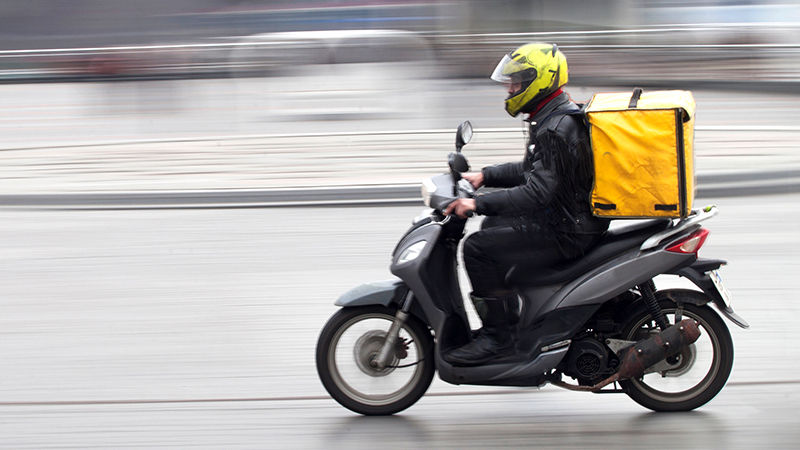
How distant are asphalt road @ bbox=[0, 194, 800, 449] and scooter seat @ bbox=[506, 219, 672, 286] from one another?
523 mm

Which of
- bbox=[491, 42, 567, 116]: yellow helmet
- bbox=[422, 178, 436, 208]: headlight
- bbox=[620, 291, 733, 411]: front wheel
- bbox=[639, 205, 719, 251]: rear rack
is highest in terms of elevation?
bbox=[491, 42, 567, 116]: yellow helmet

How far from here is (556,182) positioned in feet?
13.3

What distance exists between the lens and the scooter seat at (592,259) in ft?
13.7

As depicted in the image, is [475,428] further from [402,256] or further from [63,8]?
[63,8]

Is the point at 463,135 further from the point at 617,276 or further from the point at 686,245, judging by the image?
the point at 686,245

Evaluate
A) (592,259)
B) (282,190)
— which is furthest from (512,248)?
(282,190)

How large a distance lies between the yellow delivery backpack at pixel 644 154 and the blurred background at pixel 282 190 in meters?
0.96

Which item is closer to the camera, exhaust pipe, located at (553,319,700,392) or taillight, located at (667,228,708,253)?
taillight, located at (667,228,708,253)

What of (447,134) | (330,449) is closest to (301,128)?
(447,134)

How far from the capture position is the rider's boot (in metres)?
4.27

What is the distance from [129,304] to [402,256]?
284 centimetres

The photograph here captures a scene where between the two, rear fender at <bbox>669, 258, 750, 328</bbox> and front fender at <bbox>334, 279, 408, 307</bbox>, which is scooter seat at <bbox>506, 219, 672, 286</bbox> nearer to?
rear fender at <bbox>669, 258, 750, 328</bbox>

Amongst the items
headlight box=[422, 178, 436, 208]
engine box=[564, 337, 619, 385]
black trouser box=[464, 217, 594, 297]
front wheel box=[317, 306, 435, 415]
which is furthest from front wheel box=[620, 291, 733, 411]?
headlight box=[422, 178, 436, 208]

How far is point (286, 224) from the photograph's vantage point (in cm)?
871
